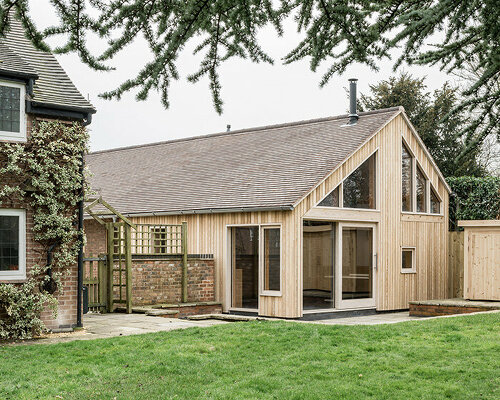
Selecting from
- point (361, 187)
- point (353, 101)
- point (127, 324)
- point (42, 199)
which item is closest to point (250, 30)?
point (42, 199)

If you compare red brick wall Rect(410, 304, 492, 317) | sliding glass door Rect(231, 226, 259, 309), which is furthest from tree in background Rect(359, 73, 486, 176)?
sliding glass door Rect(231, 226, 259, 309)

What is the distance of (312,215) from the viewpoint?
1695cm

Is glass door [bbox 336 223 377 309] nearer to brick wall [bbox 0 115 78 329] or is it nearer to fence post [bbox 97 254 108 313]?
fence post [bbox 97 254 108 313]

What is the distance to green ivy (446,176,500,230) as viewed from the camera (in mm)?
21406

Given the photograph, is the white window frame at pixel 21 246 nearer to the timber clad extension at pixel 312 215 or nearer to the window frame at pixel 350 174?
the timber clad extension at pixel 312 215

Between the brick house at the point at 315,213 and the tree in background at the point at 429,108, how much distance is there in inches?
463

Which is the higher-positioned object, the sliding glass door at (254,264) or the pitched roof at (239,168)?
the pitched roof at (239,168)

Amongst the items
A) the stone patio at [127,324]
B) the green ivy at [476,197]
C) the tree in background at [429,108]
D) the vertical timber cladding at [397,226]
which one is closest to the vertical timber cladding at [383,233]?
the vertical timber cladding at [397,226]

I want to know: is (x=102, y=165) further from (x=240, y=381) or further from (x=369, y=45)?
(x=369, y=45)

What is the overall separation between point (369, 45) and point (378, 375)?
495cm

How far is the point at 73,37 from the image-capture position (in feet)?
13.5

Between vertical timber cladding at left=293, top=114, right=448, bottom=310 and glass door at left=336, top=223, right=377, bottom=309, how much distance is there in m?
0.24

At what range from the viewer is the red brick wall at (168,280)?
1702 centimetres

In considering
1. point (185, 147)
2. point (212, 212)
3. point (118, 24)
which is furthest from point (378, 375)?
point (185, 147)
